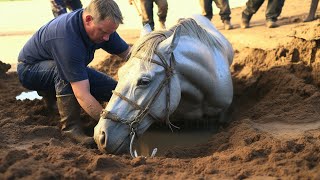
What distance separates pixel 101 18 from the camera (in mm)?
3928

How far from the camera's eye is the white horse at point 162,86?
3590 mm

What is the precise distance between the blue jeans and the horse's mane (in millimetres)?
858

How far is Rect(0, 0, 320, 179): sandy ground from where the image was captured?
9.60 feet

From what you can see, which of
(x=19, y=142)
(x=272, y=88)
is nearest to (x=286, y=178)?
(x=19, y=142)

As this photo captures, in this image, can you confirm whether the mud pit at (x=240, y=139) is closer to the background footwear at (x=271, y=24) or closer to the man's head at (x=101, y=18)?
the man's head at (x=101, y=18)

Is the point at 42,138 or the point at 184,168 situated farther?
the point at 42,138

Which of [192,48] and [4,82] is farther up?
[192,48]

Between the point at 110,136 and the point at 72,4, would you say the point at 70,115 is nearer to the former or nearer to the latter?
the point at 110,136

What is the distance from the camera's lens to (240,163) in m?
3.13

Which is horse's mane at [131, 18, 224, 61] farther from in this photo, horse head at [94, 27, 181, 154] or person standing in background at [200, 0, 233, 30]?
person standing in background at [200, 0, 233, 30]

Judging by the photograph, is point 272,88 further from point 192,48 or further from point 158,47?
point 158,47

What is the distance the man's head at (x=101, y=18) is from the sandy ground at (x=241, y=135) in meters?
0.96

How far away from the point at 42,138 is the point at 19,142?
9.3 inches

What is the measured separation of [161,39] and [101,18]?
55 cm
